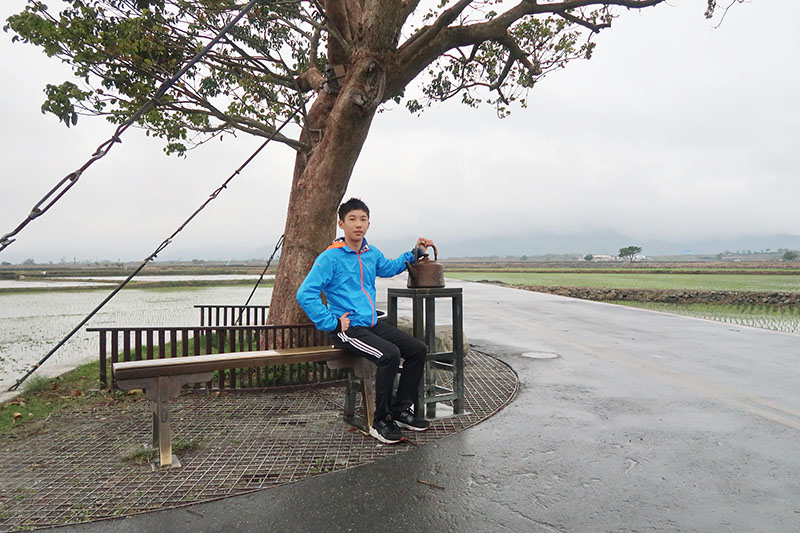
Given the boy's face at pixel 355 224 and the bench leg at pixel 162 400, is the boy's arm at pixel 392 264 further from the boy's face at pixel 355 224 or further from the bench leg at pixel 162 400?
the bench leg at pixel 162 400

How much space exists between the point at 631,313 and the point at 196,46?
12.9 metres

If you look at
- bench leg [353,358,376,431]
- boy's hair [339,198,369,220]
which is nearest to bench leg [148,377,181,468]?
bench leg [353,358,376,431]

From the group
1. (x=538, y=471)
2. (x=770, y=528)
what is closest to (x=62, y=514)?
(x=538, y=471)

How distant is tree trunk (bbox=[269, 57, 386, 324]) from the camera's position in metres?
6.61

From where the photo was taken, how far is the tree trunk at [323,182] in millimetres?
6613

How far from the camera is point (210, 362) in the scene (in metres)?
3.88

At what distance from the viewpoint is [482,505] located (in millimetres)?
2951

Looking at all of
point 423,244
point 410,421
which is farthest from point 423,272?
point 410,421

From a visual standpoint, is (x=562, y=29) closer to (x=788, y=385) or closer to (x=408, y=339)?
(x=788, y=385)

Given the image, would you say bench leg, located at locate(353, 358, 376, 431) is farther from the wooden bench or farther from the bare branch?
the bare branch

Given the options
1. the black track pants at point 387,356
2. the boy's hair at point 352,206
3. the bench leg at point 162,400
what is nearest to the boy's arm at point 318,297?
the black track pants at point 387,356

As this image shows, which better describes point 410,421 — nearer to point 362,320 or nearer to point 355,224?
point 362,320

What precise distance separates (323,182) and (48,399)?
412 centimetres

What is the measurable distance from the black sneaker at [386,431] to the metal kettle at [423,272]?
3.99 feet
